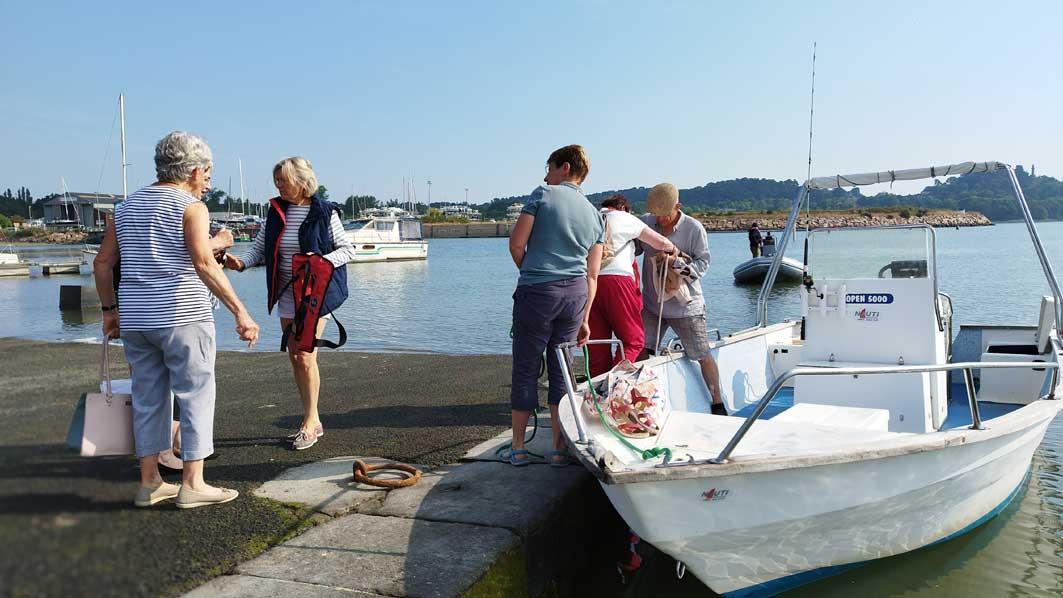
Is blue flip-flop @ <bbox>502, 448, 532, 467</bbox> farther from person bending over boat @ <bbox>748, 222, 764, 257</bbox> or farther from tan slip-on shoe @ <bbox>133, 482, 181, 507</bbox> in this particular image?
person bending over boat @ <bbox>748, 222, 764, 257</bbox>

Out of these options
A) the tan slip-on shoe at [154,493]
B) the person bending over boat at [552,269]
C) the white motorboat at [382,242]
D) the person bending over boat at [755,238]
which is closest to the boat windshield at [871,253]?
the person bending over boat at [552,269]

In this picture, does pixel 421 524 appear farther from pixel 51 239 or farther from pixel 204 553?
pixel 51 239

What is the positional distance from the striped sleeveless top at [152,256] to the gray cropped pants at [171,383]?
0.23 ft

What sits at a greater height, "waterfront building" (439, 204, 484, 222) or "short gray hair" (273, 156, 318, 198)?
"waterfront building" (439, 204, 484, 222)

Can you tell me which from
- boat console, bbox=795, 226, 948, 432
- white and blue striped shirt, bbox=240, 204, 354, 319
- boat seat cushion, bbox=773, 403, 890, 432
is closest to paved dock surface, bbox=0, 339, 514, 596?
white and blue striped shirt, bbox=240, 204, 354, 319

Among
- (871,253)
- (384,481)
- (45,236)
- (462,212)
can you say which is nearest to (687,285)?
(871,253)

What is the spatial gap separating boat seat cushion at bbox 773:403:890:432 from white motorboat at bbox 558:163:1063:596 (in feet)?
0.04

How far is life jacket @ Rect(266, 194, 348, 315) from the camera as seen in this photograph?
4816 millimetres

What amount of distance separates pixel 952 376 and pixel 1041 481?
47.3 inches

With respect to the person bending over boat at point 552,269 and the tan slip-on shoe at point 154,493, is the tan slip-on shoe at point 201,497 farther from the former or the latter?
the person bending over boat at point 552,269

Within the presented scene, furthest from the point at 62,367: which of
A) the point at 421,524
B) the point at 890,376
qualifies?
the point at 890,376

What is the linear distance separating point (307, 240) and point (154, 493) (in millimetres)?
1760

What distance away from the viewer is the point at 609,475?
3258 millimetres

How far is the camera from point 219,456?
189 inches
